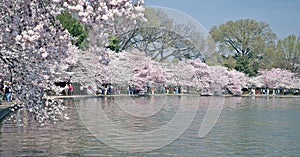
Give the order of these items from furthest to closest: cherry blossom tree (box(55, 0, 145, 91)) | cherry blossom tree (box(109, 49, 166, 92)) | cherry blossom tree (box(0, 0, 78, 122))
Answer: cherry blossom tree (box(109, 49, 166, 92)) < cherry blossom tree (box(0, 0, 78, 122)) < cherry blossom tree (box(55, 0, 145, 91))

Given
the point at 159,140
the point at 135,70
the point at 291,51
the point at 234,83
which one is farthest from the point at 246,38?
the point at 159,140

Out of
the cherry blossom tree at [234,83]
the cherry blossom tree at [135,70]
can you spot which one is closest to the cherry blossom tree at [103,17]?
the cherry blossom tree at [135,70]

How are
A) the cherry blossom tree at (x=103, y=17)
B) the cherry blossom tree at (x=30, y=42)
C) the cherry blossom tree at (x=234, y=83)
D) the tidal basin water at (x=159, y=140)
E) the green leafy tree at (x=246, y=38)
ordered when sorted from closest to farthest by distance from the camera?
the cherry blossom tree at (x=103, y=17) < the cherry blossom tree at (x=30, y=42) < the tidal basin water at (x=159, y=140) < the cherry blossom tree at (x=234, y=83) < the green leafy tree at (x=246, y=38)

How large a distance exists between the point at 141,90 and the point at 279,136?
5142 centimetres

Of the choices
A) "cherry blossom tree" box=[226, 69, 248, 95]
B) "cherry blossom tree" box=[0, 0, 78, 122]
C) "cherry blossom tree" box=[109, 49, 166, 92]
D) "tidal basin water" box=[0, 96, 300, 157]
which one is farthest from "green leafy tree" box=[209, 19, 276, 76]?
"cherry blossom tree" box=[0, 0, 78, 122]

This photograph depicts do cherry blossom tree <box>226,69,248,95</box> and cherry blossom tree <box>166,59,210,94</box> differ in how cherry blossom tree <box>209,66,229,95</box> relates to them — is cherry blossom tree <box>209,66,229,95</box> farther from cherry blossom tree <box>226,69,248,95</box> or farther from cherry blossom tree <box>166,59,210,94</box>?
cherry blossom tree <box>226,69,248,95</box>

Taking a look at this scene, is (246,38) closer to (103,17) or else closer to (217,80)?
(217,80)

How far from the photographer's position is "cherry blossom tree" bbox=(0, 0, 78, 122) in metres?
10.0

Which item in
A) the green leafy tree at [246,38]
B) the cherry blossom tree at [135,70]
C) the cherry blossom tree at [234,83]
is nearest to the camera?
the cherry blossom tree at [135,70]

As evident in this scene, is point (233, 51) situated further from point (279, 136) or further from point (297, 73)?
point (279, 136)

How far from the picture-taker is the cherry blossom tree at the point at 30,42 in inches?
394

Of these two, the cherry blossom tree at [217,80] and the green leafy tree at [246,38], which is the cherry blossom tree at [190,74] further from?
the green leafy tree at [246,38]

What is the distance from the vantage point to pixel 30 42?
9.65 meters

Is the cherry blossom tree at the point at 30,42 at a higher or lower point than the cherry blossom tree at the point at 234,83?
lower
